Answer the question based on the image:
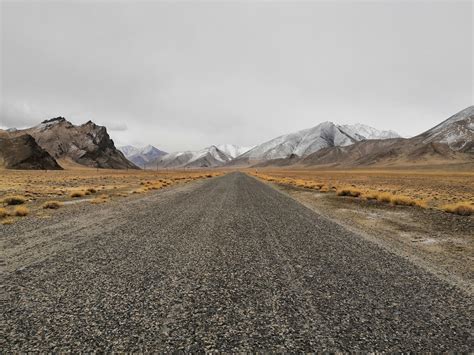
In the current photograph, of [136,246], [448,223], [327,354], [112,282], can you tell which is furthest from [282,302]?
[448,223]

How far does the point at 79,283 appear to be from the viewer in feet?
14.4

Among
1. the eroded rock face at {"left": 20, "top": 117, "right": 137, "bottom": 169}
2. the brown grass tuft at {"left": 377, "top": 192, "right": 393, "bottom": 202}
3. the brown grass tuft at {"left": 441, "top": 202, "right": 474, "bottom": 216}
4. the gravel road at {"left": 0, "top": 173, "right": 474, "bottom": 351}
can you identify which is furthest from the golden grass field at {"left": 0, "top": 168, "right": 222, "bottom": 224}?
the eroded rock face at {"left": 20, "top": 117, "right": 137, "bottom": 169}

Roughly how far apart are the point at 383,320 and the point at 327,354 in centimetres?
117

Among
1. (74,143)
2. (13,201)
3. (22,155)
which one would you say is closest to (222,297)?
(13,201)

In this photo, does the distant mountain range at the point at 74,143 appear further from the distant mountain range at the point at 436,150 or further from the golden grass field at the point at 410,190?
the distant mountain range at the point at 436,150

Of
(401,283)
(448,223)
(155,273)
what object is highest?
(155,273)

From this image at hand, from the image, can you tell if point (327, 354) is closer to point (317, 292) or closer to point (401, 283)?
point (317, 292)

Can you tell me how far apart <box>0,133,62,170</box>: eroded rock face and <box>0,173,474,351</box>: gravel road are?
127195mm

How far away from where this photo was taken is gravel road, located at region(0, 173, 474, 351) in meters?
2.99

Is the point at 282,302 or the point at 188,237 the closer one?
the point at 282,302

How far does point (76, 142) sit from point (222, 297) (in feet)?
674

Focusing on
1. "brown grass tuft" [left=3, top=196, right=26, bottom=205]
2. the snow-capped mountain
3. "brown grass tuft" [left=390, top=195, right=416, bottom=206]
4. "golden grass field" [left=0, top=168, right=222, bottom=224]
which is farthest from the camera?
the snow-capped mountain

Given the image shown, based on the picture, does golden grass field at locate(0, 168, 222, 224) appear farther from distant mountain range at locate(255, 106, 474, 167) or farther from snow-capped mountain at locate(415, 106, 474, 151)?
snow-capped mountain at locate(415, 106, 474, 151)

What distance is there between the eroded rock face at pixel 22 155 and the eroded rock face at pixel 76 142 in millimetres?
48599
